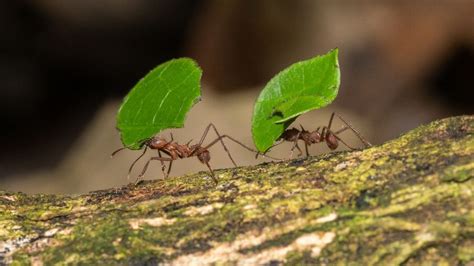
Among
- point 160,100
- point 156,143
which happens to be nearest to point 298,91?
point 160,100

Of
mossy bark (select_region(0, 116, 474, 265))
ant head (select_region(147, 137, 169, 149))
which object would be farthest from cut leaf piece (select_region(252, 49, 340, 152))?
ant head (select_region(147, 137, 169, 149))

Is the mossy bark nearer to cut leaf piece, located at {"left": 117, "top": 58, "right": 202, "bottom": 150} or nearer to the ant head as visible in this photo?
cut leaf piece, located at {"left": 117, "top": 58, "right": 202, "bottom": 150}

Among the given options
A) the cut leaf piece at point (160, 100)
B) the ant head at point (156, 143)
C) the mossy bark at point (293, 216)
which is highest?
the cut leaf piece at point (160, 100)

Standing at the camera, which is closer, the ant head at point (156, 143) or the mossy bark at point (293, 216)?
the mossy bark at point (293, 216)

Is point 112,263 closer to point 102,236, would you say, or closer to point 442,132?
point 102,236

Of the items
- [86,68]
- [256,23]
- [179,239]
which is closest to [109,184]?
[86,68]

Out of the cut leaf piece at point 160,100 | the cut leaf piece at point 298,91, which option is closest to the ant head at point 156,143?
the cut leaf piece at point 160,100

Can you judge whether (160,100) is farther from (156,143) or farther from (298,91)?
(156,143)

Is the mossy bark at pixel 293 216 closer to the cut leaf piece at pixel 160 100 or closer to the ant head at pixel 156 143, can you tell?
the cut leaf piece at pixel 160 100
